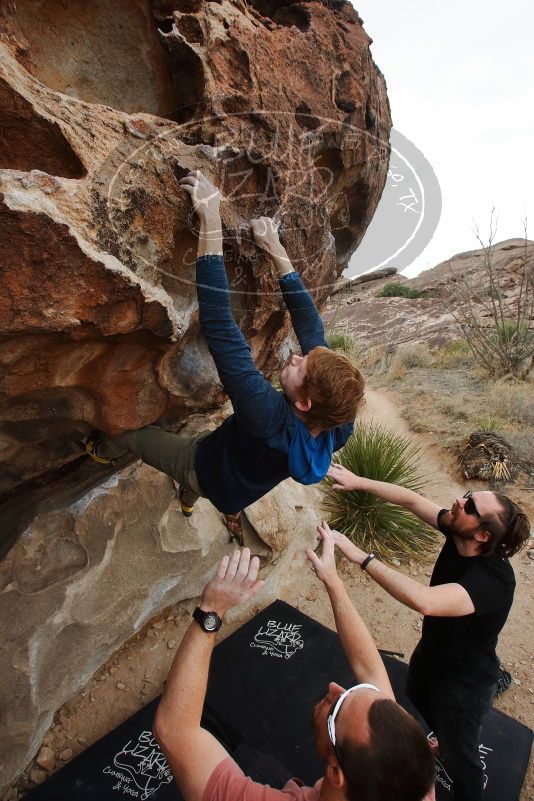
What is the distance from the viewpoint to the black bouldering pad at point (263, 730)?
2.38 meters

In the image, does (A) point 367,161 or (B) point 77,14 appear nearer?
(B) point 77,14

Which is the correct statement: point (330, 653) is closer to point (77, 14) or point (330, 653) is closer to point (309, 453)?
point (309, 453)

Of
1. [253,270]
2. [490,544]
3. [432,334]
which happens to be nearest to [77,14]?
[253,270]

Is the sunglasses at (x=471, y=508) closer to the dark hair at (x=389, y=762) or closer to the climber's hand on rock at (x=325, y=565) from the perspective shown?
the climber's hand on rock at (x=325, y=565)

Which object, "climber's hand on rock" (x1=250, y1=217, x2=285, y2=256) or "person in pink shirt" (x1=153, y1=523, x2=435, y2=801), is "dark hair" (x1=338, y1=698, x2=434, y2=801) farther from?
"climber's hand on rock" (x1=250, y1=217, x2=285, y2=256)

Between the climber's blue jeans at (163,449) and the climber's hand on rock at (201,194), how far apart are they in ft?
3.37

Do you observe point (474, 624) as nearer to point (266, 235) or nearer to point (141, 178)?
point (266, 235)

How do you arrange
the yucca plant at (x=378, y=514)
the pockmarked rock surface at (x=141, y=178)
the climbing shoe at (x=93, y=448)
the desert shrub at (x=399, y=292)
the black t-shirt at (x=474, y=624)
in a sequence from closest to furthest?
the pockmarked rock surface at (x=141, y=178), the black t-shirt at (x=474, y=624), the climbing shoe at (x=93, y=448), the yucca plant at (x=378, y=514), the desert shrub at (x=399, y=292)

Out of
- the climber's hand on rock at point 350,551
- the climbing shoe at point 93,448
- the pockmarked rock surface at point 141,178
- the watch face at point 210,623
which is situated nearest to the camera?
the watch face at point 210,623

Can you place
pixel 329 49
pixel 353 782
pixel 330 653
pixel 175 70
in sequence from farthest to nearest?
pixel 330 653
pixel 329 49
pixel 175 70
pixel 353 782

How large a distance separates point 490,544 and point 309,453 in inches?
38.0

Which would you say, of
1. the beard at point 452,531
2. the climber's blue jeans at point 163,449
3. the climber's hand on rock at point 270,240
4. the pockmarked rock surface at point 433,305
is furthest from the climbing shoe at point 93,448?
the pockmarked rock surface at point 433,305

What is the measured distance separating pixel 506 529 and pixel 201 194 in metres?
1.96

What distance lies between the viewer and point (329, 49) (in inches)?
111
